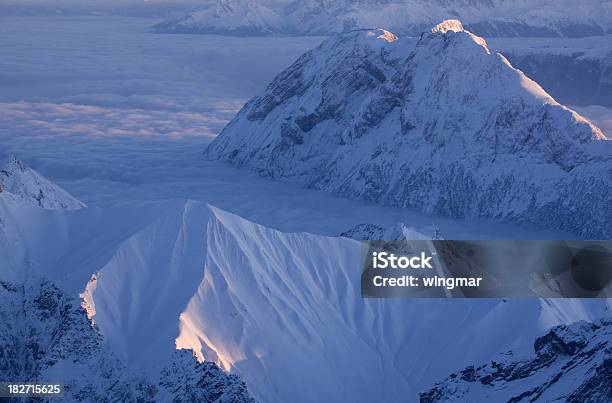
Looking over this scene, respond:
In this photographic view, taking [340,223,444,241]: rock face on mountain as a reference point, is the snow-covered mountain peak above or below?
below

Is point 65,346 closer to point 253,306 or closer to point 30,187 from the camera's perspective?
point 253,306

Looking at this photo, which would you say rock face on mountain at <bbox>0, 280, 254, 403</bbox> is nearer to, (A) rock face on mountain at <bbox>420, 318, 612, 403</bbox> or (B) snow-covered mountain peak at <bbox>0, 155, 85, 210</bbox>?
(A) rock face on mountain at <bbox>420, 318, 612, 403</bbox>

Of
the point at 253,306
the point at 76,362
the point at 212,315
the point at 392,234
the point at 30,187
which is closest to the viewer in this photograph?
the point at 76,362

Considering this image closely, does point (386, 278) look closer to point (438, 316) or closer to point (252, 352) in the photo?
point (438, 316)

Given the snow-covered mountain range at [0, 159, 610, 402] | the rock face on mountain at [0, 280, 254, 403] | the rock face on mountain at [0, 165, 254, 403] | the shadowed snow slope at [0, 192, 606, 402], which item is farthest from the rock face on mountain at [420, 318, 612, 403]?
the rock face on mountain at [0, 165, 254, 403]

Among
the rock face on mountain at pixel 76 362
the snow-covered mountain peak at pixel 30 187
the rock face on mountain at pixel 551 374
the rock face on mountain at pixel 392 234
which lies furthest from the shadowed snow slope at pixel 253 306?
the snow-covered mountain peak at pixel 30 187

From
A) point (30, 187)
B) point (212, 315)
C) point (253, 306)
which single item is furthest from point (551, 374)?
point (30, 187)
